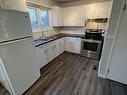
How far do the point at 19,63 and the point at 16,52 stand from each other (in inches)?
9.8

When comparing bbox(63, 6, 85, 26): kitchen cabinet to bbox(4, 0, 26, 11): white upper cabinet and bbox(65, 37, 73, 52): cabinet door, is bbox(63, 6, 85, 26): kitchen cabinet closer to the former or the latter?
bbox(65, 37, 73, 52): cabinet door

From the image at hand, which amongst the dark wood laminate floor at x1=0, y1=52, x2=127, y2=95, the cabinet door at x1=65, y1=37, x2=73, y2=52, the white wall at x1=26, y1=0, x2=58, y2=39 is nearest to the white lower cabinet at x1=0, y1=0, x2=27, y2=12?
the white wall at x1=26, y1=0, x2=58, y2=39

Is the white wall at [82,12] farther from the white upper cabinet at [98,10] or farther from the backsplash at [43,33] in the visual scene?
the backsplash at [43,33]

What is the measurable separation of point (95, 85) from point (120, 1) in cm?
201

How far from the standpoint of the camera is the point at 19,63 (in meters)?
1.59

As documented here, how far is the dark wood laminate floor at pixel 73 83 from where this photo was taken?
1.81 m

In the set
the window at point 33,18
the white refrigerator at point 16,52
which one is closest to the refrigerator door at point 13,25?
the white refrigerator at point 16,52

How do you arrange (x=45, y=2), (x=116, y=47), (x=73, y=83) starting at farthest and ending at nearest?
(x=45, y=2) < (x=73, y=83) < (x=116, y=47)

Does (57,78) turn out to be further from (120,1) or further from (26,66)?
(120,1)

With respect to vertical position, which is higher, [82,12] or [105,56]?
[82,12]

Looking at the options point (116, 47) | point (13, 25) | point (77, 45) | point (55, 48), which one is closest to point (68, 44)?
point (77, 45)

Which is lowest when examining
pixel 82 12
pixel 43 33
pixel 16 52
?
pixel 16 52

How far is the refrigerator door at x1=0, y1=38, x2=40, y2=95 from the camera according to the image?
53.2 inches

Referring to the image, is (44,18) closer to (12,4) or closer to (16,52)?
(12,4)
